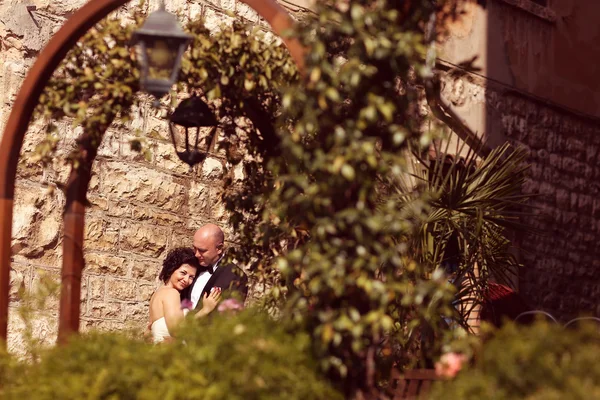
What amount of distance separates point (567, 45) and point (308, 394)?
919 centimetres

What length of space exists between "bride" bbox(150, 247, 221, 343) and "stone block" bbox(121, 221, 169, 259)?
71 cm

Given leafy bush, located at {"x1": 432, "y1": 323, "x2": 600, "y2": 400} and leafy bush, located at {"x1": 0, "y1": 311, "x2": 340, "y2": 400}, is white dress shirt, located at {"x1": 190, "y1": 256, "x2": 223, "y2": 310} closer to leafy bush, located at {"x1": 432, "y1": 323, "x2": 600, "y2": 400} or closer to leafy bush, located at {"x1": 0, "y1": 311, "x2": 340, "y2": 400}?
leafy bush, located at {"x1": 0, "y1": 311, "x2": 340, "y2": 400}

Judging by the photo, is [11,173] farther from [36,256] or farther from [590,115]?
[590,115]

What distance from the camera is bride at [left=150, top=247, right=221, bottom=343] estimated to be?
7012 millimetres

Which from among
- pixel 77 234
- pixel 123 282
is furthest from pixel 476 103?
pixel 77 234

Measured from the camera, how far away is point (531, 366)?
3799 millimetres

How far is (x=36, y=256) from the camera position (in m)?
7.53

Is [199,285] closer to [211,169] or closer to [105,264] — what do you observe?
[105,264]

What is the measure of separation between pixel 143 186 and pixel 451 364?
4.27 m

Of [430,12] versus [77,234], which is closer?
[430,12]

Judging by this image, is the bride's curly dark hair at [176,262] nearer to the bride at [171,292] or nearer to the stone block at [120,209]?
the bride at [171,292]

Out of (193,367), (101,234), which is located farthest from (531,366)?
(101,234)

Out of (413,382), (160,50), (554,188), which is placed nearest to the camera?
(413,382)

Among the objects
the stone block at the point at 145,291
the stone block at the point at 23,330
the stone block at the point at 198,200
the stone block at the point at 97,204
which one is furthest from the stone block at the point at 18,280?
the stone block at the point at 198,200
